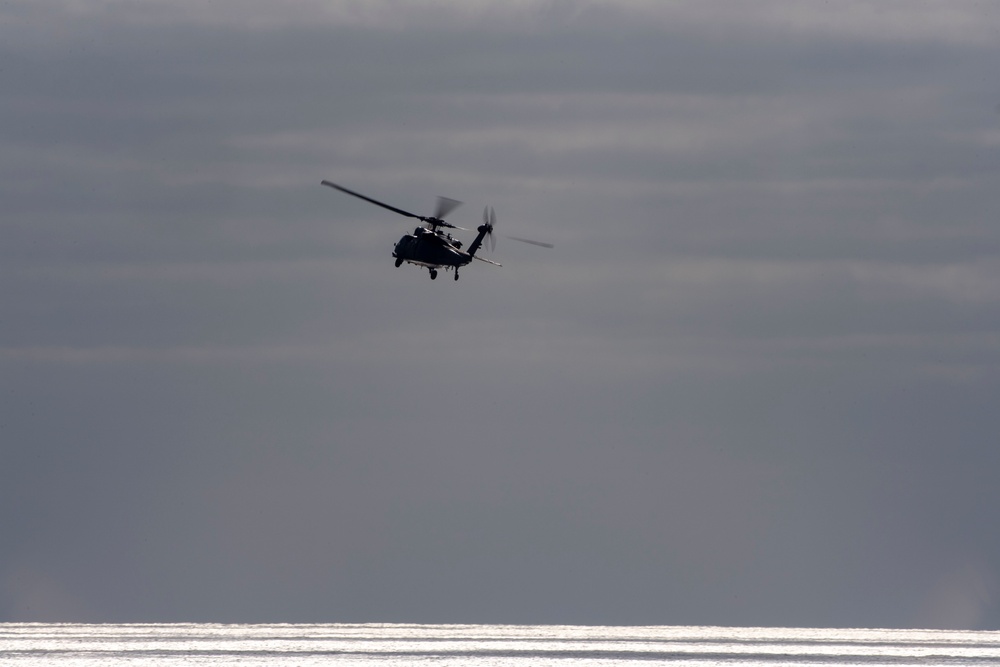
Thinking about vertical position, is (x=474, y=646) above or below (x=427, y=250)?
below

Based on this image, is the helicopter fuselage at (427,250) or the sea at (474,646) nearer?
the sea at (474,646)

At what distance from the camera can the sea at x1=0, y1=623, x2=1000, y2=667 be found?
47000mm

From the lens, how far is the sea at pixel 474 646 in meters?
47.0

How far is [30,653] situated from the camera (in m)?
48.1

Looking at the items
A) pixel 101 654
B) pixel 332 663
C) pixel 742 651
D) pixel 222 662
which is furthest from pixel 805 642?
pixel 101 654

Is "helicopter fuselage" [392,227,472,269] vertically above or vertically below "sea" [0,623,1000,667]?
above

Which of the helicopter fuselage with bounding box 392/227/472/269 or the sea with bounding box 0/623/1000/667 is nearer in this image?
the sea with bounding box 0/623/1000/667

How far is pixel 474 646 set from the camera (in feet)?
166

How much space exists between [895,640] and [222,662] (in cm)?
2699

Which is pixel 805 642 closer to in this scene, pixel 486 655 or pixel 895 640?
pixel 895 640

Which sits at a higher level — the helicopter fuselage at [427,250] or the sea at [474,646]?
the helicopter fuselage at [427,250]

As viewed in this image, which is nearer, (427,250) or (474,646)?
(474,646)

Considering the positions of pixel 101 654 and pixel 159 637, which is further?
pixel 159 637

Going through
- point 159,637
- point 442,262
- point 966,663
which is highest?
point 442,262
